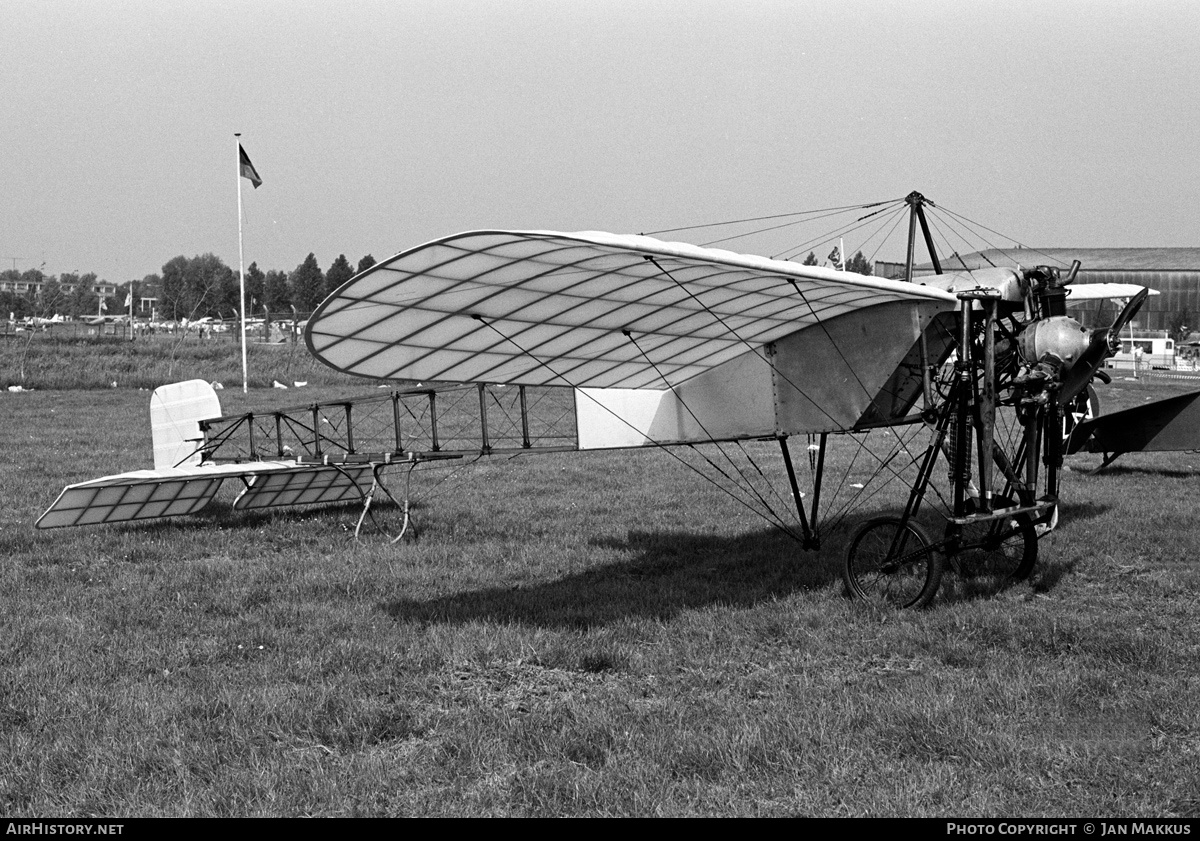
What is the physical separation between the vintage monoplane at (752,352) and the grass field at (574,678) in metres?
0.69

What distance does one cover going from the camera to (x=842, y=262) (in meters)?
10.6

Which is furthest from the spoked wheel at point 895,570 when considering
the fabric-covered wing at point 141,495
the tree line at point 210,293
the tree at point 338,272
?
the tree at point 338,272

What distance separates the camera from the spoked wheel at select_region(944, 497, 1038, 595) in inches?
320

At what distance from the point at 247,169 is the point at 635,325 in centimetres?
2775

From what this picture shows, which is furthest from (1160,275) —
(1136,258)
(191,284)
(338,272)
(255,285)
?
(191,284)

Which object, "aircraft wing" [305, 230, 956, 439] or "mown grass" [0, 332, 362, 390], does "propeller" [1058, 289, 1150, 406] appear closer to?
"aircraft wing" [305, 230, 956, 439]

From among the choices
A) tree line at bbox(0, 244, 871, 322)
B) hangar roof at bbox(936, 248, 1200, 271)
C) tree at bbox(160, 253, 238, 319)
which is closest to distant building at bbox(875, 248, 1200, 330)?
hangar roof at bbox(936, 248, 1200, 271)

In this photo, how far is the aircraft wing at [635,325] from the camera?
6076 millimetres

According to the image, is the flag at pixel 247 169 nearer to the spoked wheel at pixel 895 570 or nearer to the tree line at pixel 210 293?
the spoked wheel at pixel 895 570

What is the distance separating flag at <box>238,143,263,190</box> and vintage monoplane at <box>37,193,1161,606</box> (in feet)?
77.3

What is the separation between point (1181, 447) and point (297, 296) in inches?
5003

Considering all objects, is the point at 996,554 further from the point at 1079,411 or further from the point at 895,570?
the point at 1079,411

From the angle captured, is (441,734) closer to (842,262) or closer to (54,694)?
(54,694)
